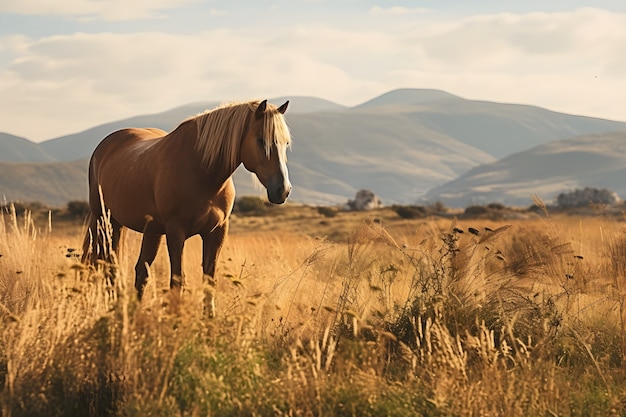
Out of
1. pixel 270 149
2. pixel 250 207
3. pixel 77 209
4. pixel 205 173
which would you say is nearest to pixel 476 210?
pixel 250 207

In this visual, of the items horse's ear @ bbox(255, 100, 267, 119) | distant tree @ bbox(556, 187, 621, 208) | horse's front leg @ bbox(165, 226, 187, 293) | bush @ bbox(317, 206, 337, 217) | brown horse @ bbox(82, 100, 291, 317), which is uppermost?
horse's ear @ bbox(255, 100, 267, 119)

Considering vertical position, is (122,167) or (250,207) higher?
(122,167)

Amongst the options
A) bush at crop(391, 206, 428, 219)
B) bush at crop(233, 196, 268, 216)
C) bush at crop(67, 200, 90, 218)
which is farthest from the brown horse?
bush at crop(233, 196, 268, 216)

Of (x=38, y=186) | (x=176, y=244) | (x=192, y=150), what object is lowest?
(x=38, y=186)

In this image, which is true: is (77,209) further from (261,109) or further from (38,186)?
(38,186)

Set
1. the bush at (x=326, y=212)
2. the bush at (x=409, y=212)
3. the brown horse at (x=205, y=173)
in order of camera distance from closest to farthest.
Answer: the brown horse at (x=205, y=173)
the bush at (x=409, y=212)
the bush at (x=326, y=212)

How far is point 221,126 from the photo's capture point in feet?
26.9

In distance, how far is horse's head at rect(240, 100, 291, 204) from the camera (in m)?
7.71

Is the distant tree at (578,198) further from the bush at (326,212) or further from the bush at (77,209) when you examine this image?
the bush at (77,209)

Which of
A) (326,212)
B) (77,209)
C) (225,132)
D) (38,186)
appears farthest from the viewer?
(38,186)

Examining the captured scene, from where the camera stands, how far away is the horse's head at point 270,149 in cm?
771

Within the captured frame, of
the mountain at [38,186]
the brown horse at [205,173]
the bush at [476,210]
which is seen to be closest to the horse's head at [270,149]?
the brown horse at [205,173]

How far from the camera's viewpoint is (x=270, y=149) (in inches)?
307

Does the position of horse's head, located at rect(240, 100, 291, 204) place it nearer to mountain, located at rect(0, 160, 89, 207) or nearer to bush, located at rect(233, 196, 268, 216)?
bush, located at rect(233, 196, 268, 216)
